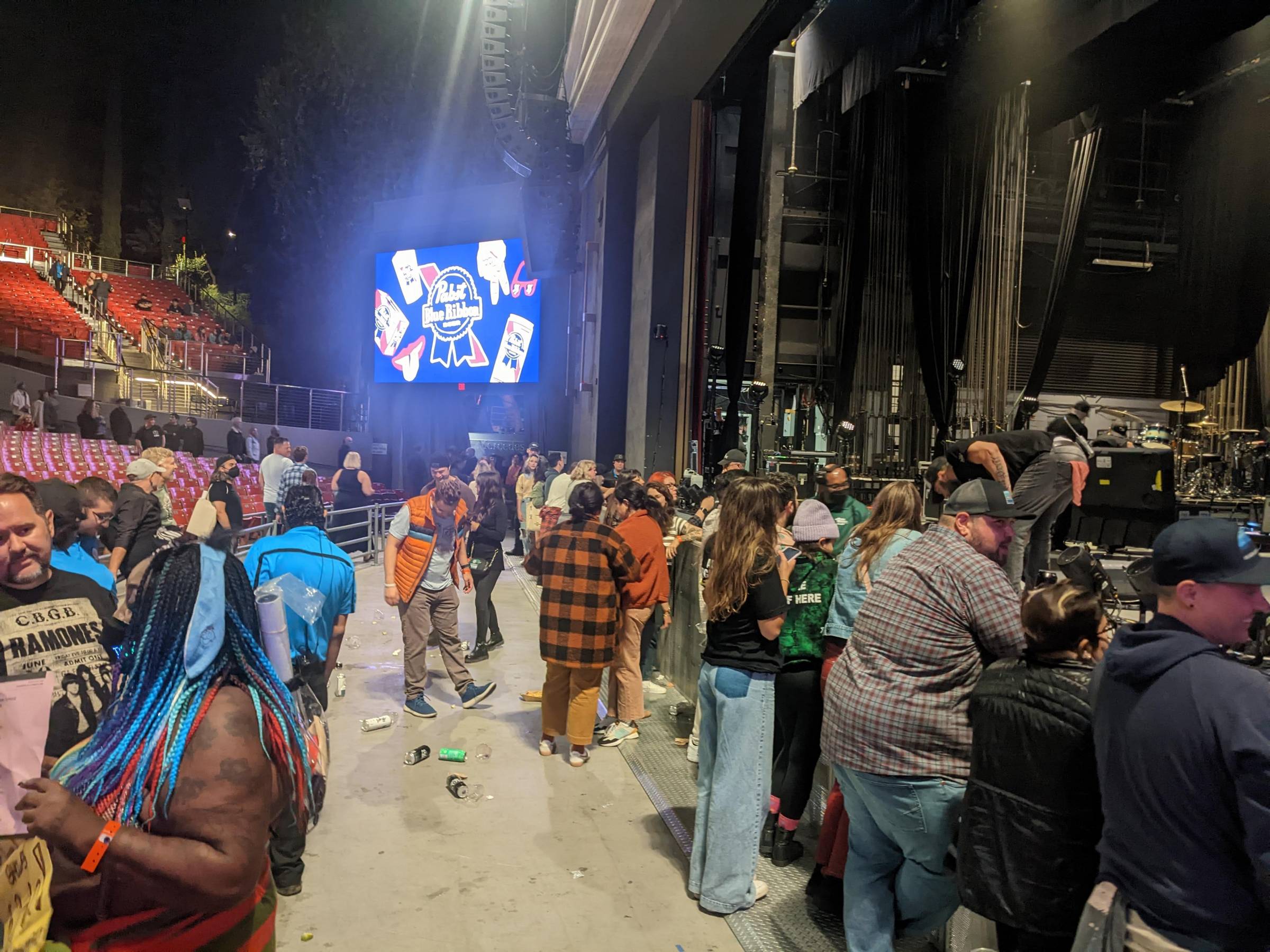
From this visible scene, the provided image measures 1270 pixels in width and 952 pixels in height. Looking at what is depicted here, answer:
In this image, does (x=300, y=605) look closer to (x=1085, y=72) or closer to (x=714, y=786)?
(x=714, y=786)

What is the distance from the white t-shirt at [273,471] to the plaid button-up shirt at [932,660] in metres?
9.80

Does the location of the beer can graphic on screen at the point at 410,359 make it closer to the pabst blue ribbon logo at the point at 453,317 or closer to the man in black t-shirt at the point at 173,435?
the pabst blue ribbon logo at the point at 453,317

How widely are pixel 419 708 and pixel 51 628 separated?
3857 mm

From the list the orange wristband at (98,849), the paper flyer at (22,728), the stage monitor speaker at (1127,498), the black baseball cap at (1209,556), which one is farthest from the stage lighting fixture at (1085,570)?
the stage monitor speaker at (1127,498)

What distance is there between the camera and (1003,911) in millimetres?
2094

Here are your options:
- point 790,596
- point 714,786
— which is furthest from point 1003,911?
point 790,596

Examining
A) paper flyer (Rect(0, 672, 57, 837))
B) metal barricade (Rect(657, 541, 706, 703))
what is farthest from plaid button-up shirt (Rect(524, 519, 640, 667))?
paper flyer (Rect(0, 672, 57, 837))

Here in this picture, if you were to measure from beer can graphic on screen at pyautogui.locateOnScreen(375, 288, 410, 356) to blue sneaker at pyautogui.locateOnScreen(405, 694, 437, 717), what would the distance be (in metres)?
18.4

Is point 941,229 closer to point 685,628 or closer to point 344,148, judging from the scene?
point 685,628

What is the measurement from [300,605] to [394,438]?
2385cm

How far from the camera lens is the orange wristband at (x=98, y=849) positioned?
4.63 feet

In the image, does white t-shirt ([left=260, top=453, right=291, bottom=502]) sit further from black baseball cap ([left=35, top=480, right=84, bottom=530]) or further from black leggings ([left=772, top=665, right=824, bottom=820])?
black leggings ([left=772, top=665, right=824, bottom=820])

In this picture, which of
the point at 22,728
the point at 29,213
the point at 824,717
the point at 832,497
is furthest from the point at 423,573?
the point at 29,213

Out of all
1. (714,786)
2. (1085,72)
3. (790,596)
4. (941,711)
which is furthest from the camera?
(1085,72)
